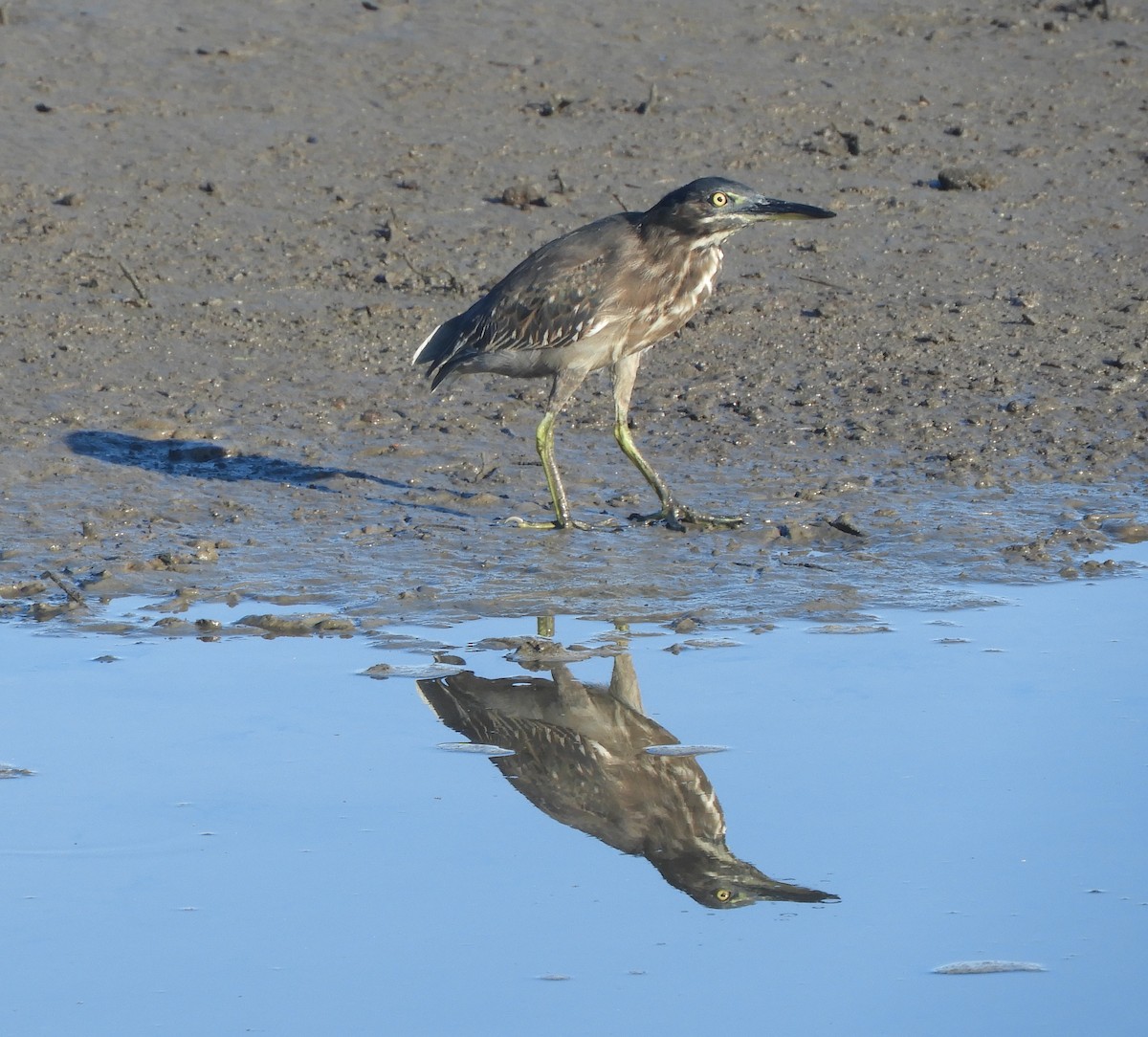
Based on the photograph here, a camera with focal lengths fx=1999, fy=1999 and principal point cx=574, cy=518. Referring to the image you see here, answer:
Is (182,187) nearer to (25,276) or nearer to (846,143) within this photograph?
(25,276)

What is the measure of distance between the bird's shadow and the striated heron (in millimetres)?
821

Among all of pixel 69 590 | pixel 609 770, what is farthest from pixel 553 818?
pixel 69 590

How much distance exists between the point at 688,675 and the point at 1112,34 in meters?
9.16

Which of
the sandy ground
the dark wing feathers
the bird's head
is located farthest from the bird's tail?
the bird's head

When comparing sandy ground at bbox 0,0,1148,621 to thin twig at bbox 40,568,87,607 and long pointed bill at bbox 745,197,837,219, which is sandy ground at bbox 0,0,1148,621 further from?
long pointed bill at bbox 745,197,837,219

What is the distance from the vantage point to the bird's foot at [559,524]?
7.84 m

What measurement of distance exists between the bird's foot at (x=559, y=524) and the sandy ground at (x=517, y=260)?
0.08 meters

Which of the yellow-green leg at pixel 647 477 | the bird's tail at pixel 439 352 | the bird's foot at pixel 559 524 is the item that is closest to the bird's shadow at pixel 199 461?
the bird's tail at pixel 439 352

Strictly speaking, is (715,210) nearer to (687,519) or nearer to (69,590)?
(687,519)

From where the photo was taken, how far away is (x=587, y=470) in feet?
28.1

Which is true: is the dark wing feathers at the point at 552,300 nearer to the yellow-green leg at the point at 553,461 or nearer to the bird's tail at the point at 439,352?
the bird's tail at the point at 439,352

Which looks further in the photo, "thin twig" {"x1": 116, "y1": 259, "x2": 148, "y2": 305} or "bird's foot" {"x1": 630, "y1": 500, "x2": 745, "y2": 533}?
"thin twig" {"x1": 116, "y1": 259, "x2": 148, "y2": 305}

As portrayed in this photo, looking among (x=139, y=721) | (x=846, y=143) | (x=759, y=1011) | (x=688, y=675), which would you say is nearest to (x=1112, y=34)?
(x=846, y=143)

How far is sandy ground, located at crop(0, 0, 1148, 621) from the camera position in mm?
7652
